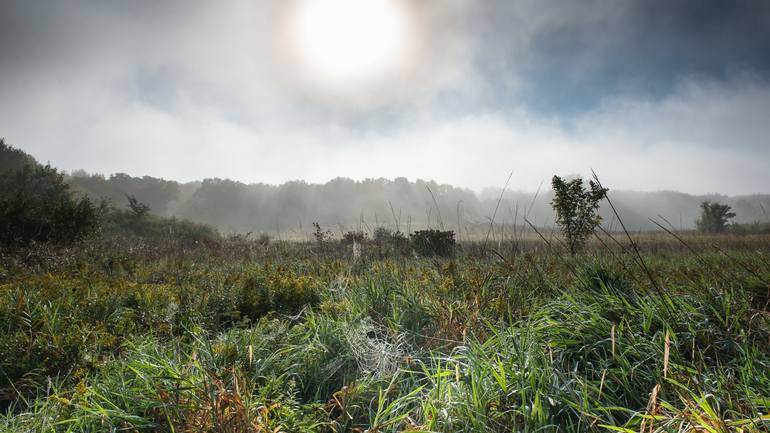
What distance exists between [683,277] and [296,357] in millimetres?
5586

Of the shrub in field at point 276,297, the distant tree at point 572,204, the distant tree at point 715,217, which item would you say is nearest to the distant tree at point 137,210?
the shrub in field at point 276,297

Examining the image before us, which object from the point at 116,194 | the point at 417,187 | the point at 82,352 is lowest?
the point at 82,352

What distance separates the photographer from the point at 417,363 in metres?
3.13

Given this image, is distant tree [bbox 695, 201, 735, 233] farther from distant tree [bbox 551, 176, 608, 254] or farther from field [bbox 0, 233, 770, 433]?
field [bbox 0, 233, 770, 433]

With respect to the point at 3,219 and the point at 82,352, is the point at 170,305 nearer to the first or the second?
the point at 82,352

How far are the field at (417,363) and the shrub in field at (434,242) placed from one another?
798 cm

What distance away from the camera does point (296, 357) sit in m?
3.04

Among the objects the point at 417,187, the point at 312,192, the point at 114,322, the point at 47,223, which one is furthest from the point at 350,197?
the point at 114,322

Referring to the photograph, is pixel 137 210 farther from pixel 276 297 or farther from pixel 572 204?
pixel 572 204

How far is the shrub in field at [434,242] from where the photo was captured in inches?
513

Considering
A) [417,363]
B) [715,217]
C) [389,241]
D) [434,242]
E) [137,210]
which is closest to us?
[417,363]

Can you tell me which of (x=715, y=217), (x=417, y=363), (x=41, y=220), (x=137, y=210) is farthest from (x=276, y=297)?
(x=715, y=217)

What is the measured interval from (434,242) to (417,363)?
1048cm

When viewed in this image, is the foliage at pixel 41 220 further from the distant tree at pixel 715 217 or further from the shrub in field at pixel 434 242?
the distant tree at pixel 715 217
